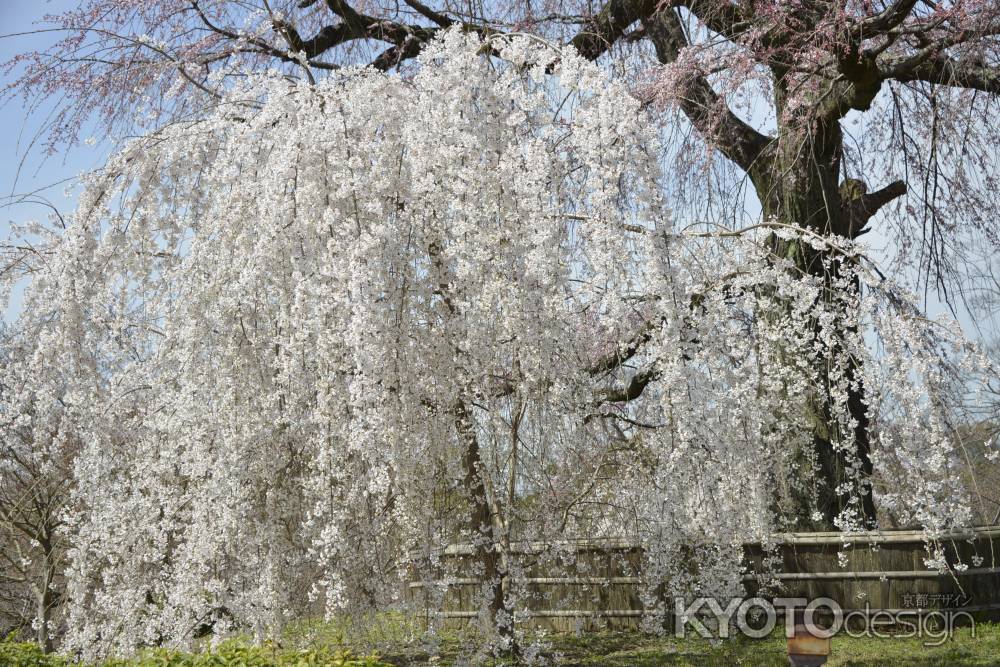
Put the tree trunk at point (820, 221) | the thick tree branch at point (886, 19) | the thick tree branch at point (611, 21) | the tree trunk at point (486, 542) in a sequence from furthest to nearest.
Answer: the thick tree branch at point (611, 21) → the tree trunk at point (820, 221) → the thick tree branch at point (886, 19) → the tree trunk at point (486, 542)

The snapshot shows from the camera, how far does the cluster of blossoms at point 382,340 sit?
11.8 ft

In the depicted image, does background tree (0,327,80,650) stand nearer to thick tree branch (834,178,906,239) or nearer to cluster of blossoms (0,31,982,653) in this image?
cluster of blossoms (0,31,982,653)

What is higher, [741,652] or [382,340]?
[382,340]

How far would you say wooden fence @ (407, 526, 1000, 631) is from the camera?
6.91 meters

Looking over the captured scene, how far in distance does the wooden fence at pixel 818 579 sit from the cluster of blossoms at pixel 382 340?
79.2 inches

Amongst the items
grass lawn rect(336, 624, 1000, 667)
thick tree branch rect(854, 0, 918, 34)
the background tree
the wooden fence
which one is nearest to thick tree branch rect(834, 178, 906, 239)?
thick tree branch rect(854, 0, 918, 34)

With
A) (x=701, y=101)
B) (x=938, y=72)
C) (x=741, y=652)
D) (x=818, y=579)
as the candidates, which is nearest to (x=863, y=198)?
(x=938, y=72)

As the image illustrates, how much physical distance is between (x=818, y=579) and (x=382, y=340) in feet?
17.1

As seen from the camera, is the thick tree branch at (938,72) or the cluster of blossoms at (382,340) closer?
the cluster of blossoms at (382,340)

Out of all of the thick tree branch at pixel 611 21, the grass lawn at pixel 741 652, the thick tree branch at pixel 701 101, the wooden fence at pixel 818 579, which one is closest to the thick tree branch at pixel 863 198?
the thick tree branch at pixel 701 101

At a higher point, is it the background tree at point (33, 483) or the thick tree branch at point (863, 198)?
the thick tree branch at point (863, 198)

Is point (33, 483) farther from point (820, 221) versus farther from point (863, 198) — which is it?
point (863, 198)

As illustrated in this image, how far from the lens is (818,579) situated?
7094 mm

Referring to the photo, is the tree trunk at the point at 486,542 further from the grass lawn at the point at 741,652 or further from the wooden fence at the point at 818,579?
the wooden fence at the point at 818,579
